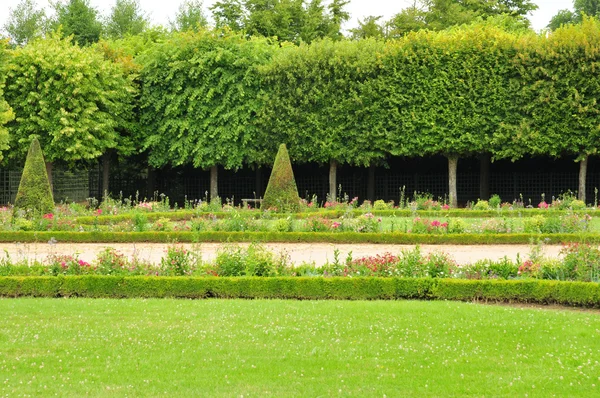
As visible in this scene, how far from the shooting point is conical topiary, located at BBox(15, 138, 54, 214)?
2128 cm

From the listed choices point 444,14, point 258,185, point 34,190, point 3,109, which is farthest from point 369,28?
point 34,190

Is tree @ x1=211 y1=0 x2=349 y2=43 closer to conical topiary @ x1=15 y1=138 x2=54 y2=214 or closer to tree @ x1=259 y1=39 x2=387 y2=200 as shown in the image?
tree @ x1=259 y1=39 x2=387 y2=200

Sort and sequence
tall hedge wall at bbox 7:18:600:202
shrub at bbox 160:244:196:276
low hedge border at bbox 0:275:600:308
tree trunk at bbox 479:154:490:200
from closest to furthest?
low hedge border at bbox 0:275:600:308
shrub at bbox 160:244:196:276
tall hedge wall at bbox 7:18:600:202
tree trunk at bbox 479:154:490:200

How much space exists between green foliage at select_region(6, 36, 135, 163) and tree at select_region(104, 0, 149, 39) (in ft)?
69.2

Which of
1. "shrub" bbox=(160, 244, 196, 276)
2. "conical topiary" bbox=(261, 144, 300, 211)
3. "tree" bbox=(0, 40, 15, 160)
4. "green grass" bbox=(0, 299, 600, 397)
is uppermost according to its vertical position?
"tree" bbox=(0, 40, 15, 160)

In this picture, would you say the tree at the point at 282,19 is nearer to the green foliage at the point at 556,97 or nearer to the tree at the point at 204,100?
the tree at the point at 204,100

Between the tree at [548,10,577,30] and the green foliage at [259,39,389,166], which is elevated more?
the tree at [548,10,577,30]

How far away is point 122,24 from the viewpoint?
53969mm

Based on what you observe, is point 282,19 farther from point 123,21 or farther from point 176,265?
point 176,265

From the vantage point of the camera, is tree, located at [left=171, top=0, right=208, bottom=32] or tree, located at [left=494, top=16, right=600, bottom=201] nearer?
tree, located at [left=494, top=16, right=600, bottom=201]

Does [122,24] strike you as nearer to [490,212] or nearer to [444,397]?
[490,212]

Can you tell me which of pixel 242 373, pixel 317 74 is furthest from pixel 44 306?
pixel 317 74

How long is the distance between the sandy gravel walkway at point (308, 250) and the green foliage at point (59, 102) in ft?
48.1

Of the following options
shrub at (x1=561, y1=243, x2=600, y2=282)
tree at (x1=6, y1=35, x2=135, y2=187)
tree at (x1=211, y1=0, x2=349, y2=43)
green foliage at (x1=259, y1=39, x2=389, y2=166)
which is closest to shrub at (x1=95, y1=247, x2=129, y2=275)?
shrub at (x1=561, y1=243, x2=600, y2=282)
